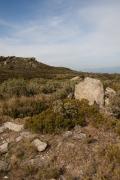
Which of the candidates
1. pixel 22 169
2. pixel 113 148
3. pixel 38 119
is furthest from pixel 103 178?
pixel 38 119

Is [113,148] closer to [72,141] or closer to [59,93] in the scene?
[72,141]

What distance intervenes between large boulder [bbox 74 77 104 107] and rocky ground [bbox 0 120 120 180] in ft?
7.66

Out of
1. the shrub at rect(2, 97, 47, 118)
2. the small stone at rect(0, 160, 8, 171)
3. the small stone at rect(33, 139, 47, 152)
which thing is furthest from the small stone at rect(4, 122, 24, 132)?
the small stone at rect(0, 160, 8, 171)

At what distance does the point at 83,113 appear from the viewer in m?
11.9

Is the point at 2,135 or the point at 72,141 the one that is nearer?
the point at 72,141

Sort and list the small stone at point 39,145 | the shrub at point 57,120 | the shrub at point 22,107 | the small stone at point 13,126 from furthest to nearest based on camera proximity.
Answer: the shrub at point 22,107
the small stone at point 13,126
the shrub at point 57,120
the small stone at point 39,145

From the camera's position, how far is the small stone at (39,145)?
953cm

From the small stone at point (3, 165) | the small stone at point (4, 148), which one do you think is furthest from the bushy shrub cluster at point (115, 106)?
the small stone at point (3, 165)

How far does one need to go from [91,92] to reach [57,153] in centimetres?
482

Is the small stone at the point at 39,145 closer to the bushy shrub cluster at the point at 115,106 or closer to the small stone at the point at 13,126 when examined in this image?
the small stone at the point at 13,126

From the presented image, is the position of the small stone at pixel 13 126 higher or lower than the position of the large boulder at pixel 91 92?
lower

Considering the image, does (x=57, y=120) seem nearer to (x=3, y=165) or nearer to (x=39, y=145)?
(x=39, y=145)

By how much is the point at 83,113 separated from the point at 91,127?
1.04 metres

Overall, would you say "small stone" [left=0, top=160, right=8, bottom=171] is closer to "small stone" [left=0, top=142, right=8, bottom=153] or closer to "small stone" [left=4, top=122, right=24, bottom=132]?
"small stone" [left=0, top=142, right=8, bottom=153]
